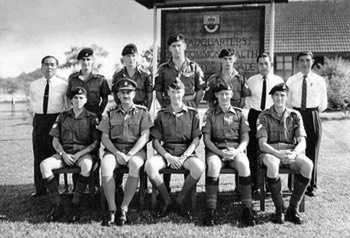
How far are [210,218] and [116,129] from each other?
1.62 meters

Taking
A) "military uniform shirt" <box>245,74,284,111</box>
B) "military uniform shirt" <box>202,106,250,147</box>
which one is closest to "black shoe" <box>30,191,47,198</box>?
"military uniform shirt" <box>202,106,250,147</box>

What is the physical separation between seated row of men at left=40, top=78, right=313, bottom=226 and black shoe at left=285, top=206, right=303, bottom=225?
0.01m

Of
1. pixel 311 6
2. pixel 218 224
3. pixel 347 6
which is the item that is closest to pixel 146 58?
pixel 311 6

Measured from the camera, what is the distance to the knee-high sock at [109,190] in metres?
4.38

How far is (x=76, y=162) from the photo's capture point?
15.6 ft

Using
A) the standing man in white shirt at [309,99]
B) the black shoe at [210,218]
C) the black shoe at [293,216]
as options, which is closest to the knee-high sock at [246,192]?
the black shoe at [210,218]

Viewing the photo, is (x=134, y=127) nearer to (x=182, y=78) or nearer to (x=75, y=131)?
(x=75, y=131)

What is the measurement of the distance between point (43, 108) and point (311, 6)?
929 inches

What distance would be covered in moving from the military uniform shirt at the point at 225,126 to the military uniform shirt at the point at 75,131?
58.5 inches

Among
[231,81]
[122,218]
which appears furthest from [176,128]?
[122,218]

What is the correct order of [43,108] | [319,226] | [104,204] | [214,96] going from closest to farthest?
[319,226], [104,204], [214,96], [43,108]

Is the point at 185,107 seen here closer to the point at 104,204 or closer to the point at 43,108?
the point at 104,204

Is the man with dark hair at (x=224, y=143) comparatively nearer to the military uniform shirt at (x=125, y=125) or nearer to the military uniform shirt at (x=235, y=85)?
the military uniform shirt at (x=235, y=85)

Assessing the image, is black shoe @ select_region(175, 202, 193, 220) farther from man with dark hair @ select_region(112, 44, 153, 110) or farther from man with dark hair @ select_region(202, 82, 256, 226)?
man with dark hair @ select_region(112, 44, 153, 110)
